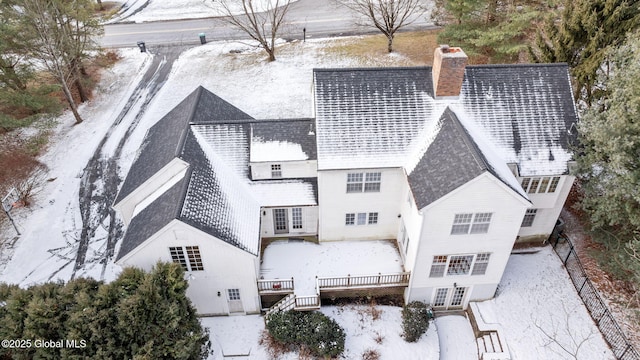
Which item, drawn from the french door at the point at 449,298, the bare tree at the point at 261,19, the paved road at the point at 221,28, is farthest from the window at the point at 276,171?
the paved road at the point at 221,28

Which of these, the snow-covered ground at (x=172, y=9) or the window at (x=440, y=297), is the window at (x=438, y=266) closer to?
the window at (x=440, y=297)

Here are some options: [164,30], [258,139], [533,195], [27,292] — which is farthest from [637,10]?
[164,30]

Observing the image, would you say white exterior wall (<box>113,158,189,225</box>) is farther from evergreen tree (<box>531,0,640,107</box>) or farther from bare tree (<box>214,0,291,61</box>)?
evergreen tree (<box>531,0,640,107</box>)

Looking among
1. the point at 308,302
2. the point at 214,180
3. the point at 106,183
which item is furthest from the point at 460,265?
the point at 106,183

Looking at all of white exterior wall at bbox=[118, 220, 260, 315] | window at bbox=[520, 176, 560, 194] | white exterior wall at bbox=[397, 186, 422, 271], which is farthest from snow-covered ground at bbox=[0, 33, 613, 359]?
window at bbox=[520, 176, 560, 194]

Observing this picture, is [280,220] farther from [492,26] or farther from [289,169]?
[492,26]
